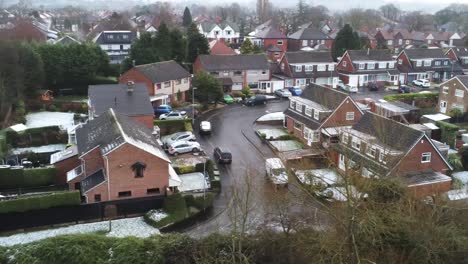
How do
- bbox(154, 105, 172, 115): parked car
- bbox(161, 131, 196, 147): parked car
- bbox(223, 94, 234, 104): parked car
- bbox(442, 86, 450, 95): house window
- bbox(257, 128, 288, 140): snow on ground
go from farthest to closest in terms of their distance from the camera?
1. bbox(223, 94, 234, 104): parked car
2. bbox(442, 86, 450, 95): house window
3. bbox(154, 105, 172, 115): parked car
4. bbox(257, 128, 288, 140): snow on ground
5. bbox(161, 131, 196, 147): parked car

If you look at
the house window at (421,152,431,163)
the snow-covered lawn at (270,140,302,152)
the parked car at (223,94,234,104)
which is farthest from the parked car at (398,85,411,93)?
the house window at (421,152,431,163)

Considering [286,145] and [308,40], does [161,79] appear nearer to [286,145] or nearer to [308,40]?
[286,145]

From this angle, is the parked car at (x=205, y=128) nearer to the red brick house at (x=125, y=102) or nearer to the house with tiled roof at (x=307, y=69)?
the red brick house at (x=125, y=102)

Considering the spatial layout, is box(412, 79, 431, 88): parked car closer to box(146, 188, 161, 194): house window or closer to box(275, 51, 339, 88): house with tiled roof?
box(275, 51, 339, 88): house with tiled roof

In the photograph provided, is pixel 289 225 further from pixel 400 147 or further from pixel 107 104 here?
pixel 107 104

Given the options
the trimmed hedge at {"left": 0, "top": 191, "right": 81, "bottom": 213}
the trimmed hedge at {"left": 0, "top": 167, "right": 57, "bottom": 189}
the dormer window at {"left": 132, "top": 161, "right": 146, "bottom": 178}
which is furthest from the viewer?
the trimmed hedge at {"left": 0, "top": 167, "right": 57, "bottom": 189}

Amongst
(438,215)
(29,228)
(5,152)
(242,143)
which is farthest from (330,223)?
(5,152)

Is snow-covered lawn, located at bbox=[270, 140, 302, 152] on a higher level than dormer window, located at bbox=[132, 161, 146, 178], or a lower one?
lower
